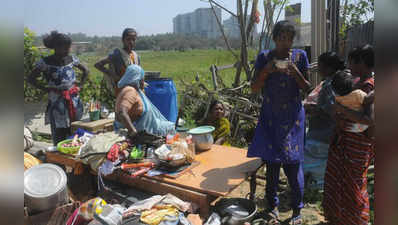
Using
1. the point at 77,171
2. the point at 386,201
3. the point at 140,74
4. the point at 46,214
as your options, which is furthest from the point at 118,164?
the point at 386,201

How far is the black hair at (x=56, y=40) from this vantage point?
362 cm

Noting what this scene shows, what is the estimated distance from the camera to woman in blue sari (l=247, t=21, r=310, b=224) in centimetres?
243

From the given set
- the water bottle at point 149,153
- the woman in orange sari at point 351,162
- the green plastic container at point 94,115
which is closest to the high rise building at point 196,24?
the green plastic container at point 94,115

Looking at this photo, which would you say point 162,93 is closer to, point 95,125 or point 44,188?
point 95,125

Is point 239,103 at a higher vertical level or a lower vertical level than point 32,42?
lower

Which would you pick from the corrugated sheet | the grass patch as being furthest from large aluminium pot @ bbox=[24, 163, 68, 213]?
the corrugated sheet

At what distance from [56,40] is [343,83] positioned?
3.12 meters

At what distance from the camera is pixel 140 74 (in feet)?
10.5

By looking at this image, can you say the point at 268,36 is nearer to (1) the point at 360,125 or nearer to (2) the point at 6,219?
(1) the point at 360,125

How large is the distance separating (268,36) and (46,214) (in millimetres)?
4433

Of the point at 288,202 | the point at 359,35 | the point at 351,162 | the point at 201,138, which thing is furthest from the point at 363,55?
the point at 359,35

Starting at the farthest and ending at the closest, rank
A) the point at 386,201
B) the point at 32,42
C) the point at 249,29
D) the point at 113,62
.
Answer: the point at 32,42 < the point at 249,29 < the point at 113,62 < the point at 386,201

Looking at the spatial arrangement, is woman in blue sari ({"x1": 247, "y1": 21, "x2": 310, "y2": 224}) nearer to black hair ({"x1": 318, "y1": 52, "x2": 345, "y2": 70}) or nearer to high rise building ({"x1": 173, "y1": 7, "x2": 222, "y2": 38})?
black hair ({"x1": 318, "y1": 52, "x2": 345, "y2": 70})

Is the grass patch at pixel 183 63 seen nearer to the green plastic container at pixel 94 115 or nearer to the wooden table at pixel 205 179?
the green plastic container at pixel 94 115
